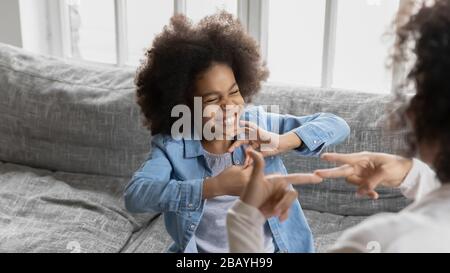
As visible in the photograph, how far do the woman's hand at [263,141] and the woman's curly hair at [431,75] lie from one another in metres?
0.23

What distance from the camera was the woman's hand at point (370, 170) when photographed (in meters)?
0.67

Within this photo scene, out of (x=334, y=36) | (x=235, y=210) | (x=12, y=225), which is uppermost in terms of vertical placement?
(x=334, y=36)

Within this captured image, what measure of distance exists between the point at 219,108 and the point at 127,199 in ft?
0.50

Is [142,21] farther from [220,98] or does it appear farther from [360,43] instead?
[220,98]

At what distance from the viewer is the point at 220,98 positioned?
2.40 feet

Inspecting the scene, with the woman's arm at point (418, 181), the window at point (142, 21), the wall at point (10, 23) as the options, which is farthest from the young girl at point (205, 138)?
the wall at point (10, 23)

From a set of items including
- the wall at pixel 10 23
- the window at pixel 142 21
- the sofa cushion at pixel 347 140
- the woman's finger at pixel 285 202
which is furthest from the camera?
the wall at pixel 10 23

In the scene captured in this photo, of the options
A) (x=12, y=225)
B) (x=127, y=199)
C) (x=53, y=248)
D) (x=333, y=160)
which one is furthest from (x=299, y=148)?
(x=12, y=225)

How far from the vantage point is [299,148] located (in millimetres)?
773

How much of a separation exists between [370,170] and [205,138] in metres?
0.20

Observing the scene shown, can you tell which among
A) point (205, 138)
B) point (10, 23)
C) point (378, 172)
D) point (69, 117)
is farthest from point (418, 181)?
point (10, 23)

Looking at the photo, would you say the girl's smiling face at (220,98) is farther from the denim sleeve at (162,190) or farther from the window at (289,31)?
the window at (289,31)
